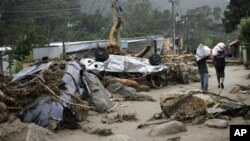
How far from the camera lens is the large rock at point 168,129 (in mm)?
9445

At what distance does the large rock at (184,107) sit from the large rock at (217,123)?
531 mm

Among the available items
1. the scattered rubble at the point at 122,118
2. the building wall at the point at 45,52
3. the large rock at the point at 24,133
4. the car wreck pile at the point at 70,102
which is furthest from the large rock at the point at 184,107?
the building wall at the point at 45,52

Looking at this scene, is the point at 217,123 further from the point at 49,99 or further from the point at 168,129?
the point at 49,99

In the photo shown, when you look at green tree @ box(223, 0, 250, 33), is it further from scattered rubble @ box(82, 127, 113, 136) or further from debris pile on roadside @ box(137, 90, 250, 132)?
scattered rubble @ box(82, 127, 113, 136)

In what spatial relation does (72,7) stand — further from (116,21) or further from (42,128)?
(42,128)

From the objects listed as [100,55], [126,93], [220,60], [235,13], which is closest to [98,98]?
[126,93]

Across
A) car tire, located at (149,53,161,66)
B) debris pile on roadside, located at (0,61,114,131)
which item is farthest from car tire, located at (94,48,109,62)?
debris pile on roadside, located at (0,61,114,131)

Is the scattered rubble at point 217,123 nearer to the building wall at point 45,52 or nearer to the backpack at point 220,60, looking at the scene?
the backpack at point 220,60

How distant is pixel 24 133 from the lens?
900 centimetres

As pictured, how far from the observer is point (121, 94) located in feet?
58.7

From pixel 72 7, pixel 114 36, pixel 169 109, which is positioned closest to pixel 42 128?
pixel 169 109

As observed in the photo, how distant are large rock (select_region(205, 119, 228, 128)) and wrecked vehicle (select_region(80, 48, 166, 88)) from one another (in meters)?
11.6

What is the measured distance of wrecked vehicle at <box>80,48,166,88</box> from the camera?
70.6ft

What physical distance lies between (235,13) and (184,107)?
114 ft
